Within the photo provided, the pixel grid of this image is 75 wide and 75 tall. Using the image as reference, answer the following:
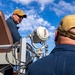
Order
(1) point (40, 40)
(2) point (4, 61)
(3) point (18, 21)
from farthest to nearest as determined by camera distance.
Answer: (3) point (18, 21), (1) point (40, 40), (2) point (4, 61)

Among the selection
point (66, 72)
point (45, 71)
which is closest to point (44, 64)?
point (45, 71)

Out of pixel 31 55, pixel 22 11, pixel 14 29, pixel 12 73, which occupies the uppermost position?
pixel 22 11

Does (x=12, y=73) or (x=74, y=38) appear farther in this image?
(x=12, y=73)

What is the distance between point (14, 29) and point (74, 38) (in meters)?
2.91

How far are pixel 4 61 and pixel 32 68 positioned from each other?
1.89 metres

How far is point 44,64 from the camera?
4.98 feet

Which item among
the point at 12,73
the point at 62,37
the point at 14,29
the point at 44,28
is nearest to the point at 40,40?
the point at 44,28

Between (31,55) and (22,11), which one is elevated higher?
(22,11)

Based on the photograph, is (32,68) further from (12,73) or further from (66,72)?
(12,73)

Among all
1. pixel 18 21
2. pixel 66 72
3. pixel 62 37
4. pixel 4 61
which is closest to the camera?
pixel 66 72

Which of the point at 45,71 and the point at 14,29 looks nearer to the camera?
the point at 45,71

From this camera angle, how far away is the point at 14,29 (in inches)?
172

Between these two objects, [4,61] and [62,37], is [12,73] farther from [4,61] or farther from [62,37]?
[62,37]

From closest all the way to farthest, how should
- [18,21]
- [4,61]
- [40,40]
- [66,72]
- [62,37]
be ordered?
[66,72] < [62,37] < [4,61] < [40,40] < [18,21]
